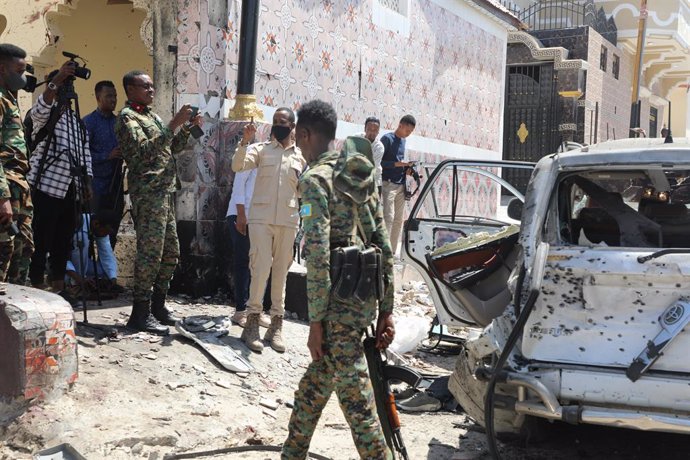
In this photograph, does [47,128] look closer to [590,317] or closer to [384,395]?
[384,395]

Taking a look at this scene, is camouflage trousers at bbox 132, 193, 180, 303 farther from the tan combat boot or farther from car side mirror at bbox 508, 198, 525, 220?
car side mirror at bbox 508, 198, 525, 220

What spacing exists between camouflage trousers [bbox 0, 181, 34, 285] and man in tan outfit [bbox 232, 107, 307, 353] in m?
1.53

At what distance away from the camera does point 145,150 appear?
17.9ft

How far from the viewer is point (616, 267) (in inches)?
155

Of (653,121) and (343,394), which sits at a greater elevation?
(653,121)

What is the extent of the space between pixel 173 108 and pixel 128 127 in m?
1.75

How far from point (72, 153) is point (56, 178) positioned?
0.21 m

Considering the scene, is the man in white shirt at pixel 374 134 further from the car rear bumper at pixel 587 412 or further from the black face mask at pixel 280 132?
the car rear bumper at pixel 587 412

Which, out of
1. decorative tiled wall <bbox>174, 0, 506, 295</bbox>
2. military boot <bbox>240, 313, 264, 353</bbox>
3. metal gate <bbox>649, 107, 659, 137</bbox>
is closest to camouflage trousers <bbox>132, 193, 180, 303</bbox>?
military boot <bbox>240, 313, 264, 353</bbox>

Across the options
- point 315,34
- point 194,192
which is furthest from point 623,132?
point 194,192

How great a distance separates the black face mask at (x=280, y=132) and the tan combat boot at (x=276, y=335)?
1.35 meters

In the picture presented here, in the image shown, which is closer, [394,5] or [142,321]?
[142,321]

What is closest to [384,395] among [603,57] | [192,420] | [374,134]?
[192,420]

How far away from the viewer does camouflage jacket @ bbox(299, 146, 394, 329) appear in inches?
132
